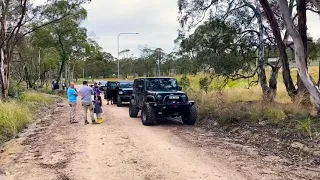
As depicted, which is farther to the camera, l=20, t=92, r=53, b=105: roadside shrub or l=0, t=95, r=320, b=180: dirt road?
l=20, t=92, r=53, b=105: roadside shrub

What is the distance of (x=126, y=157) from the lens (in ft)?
28.5

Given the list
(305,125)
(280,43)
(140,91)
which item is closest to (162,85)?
(140,91)

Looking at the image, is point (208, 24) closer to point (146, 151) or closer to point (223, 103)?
point (223, 103)

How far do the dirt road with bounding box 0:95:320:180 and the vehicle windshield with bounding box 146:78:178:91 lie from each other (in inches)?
115

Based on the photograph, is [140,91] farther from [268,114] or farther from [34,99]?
[34,99]

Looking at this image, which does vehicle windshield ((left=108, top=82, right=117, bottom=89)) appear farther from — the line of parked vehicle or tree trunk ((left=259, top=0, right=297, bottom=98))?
tree trunk ((left=259, top=0, right=297, bottom=98))

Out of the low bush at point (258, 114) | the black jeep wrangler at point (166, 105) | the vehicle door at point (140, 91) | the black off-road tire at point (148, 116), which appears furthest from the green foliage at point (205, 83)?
the black off-road tire at point (148, 116)

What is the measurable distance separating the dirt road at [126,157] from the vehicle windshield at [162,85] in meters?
2.92

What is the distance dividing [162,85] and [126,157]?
7334mm

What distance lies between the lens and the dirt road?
23.7 ft

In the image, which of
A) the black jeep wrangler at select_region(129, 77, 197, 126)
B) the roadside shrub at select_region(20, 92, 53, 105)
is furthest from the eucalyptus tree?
the black jeep wrangler at select_region(129, 77, 197, 126)

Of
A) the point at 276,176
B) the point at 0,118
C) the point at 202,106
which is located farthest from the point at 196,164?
the point at 202,106

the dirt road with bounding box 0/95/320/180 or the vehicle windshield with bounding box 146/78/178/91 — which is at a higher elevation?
the vehicle windshield with bounding box 146/78/178/91

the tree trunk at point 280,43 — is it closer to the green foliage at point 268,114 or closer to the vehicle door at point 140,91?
the green foliage at point 268,114
